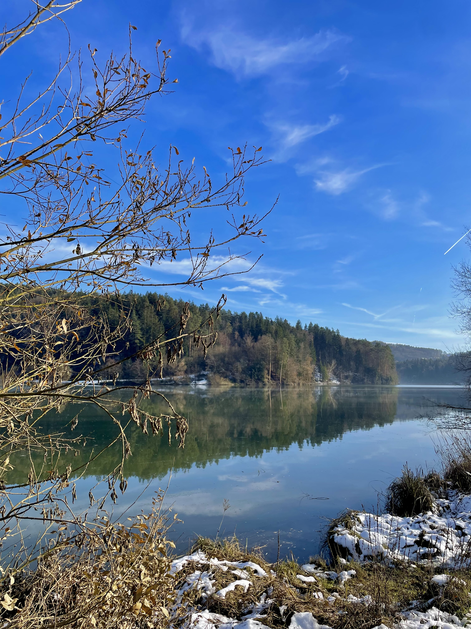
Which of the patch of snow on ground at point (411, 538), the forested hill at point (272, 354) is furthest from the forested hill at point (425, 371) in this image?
the patch of snow on ground at point (411, 538)

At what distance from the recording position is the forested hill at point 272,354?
62.2m

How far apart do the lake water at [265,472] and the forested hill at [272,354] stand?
1144 inches

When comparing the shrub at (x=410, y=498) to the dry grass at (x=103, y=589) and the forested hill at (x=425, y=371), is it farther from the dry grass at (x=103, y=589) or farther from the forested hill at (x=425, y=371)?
the forested hill at (x=425, y=371)

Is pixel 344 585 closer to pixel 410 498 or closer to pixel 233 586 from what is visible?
pixel 233 586

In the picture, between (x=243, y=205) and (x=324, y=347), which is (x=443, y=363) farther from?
(x=243, y=205)

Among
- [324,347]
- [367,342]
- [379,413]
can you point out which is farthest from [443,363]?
[379,413]

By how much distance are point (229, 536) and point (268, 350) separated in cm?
6402

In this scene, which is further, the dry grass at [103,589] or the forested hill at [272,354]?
the forested hill at [272,354]

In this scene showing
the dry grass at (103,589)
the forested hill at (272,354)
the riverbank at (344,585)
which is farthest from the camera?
A: the forested hill at (272,354)

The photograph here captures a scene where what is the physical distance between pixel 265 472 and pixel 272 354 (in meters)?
59.4

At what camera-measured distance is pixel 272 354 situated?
234ft

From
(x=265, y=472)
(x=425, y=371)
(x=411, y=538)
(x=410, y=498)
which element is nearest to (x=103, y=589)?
(x=411, y=538)

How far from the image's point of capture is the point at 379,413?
30438mm

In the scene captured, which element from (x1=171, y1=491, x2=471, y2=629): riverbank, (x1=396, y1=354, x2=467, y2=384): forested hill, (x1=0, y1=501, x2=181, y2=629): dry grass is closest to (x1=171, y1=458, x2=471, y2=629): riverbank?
(x1=171, y1=491, x2=471, y2=629): riverbank
